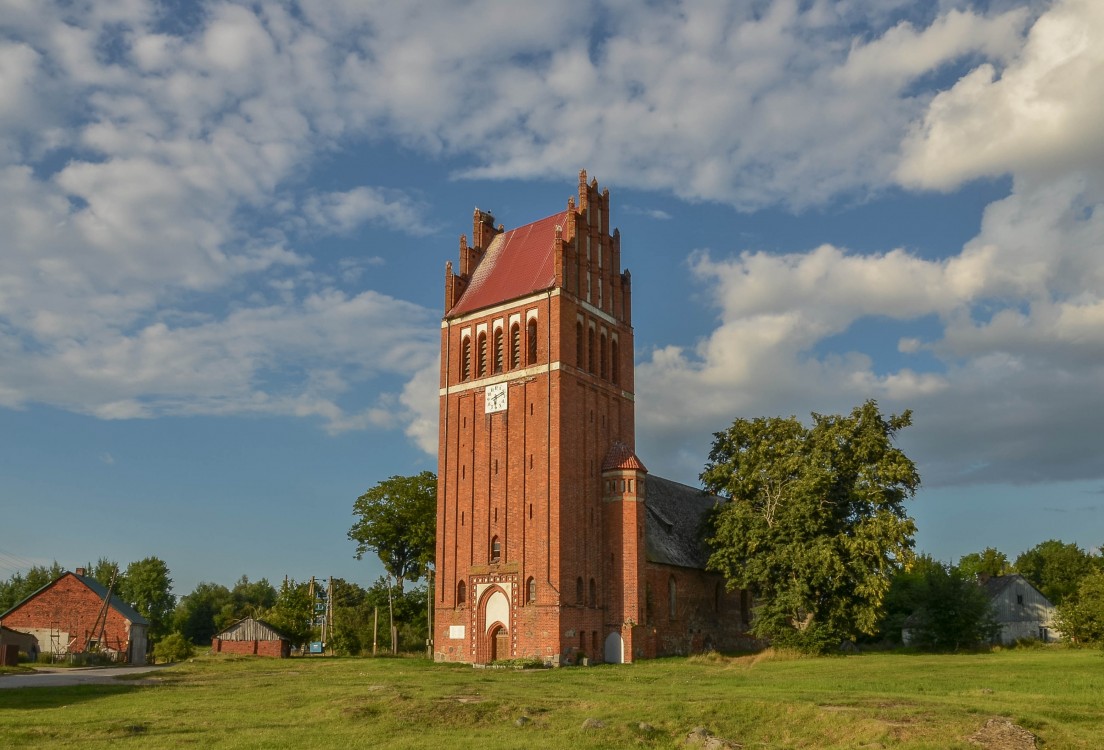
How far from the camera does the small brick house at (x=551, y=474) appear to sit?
2002 inches

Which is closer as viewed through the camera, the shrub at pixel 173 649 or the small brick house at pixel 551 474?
the small brick house at pixel 551 474

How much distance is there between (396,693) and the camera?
28.4m

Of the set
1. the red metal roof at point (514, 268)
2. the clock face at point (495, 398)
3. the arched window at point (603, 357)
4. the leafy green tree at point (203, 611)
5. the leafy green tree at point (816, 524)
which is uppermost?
the red metal roof at point (514, 268)

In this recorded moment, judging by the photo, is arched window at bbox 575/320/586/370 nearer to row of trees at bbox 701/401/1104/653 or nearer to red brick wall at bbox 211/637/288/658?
row of trees at bbox 701/401/1104/653

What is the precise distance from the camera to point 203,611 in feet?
404

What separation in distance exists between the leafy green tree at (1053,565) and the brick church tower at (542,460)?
58951mm

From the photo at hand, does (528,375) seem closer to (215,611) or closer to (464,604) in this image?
(464,604)

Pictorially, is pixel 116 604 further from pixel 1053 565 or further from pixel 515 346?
pixel 1053 565

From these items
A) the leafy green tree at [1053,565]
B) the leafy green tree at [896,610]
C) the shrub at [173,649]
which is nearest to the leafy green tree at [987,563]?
the leafy green tree at [1053,565]

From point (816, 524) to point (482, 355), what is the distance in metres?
19.8

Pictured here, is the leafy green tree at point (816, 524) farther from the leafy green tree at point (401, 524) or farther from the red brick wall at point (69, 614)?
the red brick wall at point (69, 614)

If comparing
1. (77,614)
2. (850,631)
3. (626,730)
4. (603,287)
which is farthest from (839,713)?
(77,614)

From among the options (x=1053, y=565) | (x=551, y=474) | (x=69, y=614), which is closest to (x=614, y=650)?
(x=551, y=474)

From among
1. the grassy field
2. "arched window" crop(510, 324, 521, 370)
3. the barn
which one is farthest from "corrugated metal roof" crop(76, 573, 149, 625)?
the barn
